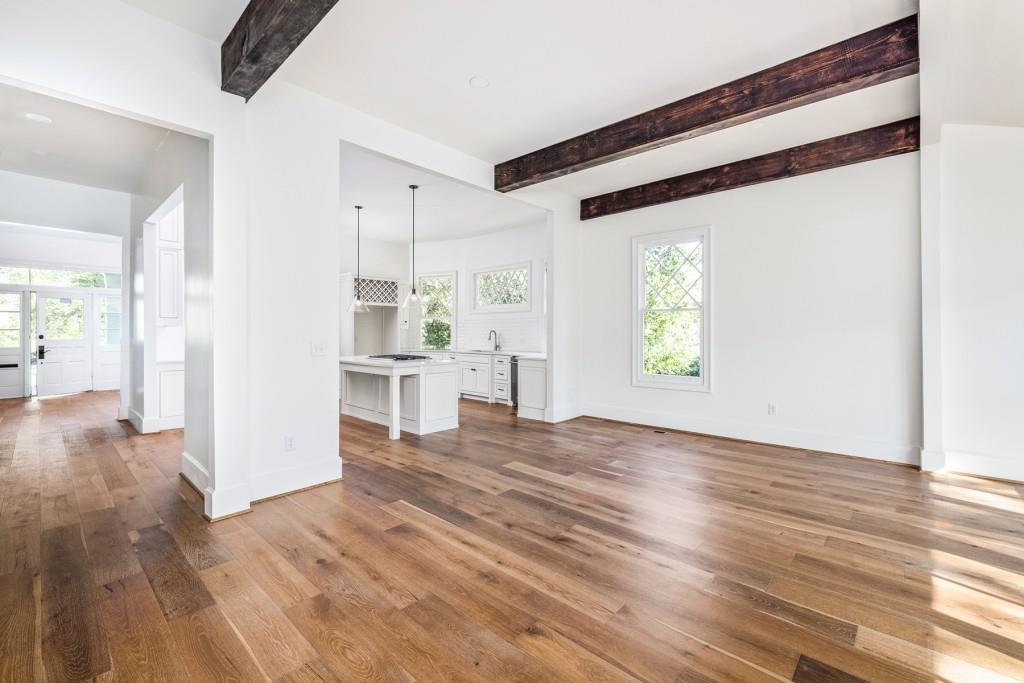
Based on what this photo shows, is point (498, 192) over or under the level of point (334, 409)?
over

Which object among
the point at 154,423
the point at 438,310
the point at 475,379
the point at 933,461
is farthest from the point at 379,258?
the point at 933,461

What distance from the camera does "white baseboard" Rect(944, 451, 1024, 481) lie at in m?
3.56

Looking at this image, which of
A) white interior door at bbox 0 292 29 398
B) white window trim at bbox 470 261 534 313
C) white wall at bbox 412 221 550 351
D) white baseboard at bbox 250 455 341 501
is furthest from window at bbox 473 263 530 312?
white interior door at bbox 0 292 29 398

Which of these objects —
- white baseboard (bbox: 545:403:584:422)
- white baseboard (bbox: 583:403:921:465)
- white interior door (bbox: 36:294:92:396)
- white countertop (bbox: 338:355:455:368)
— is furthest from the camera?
white interior door (bbox: 36:294:92:396)

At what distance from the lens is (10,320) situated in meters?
7.70

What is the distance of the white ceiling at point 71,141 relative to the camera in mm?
3512

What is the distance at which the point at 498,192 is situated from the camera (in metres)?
5.02

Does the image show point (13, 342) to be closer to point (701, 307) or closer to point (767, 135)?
point (701, 307)

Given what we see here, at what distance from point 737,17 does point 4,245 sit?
431 inches

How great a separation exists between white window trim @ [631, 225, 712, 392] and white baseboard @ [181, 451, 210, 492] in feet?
15.0

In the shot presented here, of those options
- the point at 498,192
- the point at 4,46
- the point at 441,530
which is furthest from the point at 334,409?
the point at 498,192

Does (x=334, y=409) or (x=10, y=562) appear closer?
(x=10, y=562)

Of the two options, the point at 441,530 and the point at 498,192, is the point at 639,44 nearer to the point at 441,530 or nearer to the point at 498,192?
the point at 498,192

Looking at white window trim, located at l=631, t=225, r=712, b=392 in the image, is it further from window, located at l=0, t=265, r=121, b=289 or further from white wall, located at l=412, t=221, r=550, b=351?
window, located at l=0, t=265, r=121, b=289
